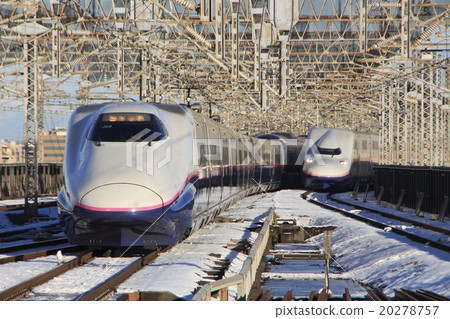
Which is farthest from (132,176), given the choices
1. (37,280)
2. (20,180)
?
(20,180)

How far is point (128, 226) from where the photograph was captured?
14188 mm

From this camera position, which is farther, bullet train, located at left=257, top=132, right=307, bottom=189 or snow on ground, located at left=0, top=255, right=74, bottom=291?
bullet train, located at left=257, top=132, right=307, bottom=189

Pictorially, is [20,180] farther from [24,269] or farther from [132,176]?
[24,269]

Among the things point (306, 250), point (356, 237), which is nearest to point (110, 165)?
point (306, 250)

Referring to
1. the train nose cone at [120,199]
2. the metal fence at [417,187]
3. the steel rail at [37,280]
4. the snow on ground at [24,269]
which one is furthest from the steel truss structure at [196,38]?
the steel rail at [37,280]

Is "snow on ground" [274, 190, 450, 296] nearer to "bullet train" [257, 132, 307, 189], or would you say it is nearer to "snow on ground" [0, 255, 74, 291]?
"snow on ground" [0, 255, 74, 291]

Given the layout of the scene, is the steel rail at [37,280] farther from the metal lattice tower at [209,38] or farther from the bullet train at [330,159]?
the bullet train at [330,159]

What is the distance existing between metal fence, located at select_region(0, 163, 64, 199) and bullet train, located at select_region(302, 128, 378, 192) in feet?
43.7

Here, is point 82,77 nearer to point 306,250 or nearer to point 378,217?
point 378,217

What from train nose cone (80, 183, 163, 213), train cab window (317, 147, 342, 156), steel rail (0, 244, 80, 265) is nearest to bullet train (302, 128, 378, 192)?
train cab window (317, 147, 342, 156)

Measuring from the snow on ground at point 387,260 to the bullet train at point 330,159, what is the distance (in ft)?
61.2

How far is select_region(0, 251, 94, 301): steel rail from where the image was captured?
1059 cm

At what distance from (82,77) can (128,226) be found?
40977mm

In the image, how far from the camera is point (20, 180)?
3766 centimetres
